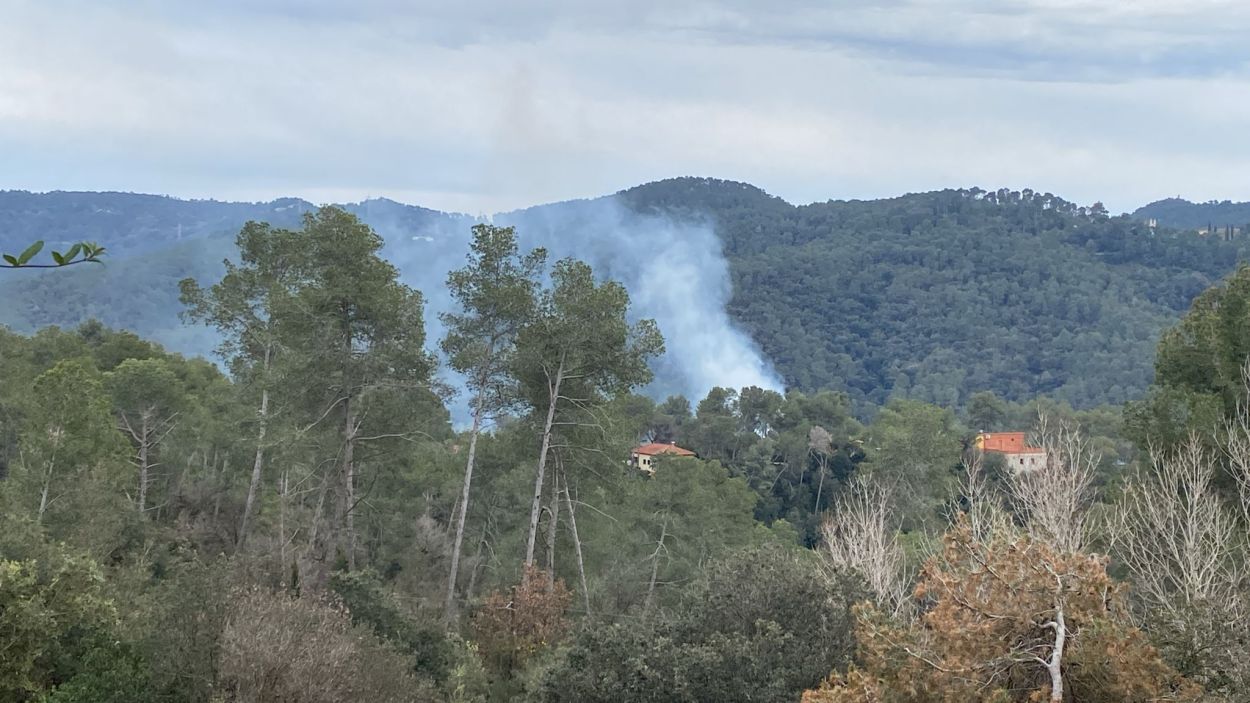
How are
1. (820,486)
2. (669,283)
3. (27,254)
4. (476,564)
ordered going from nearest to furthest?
(27,254) < (476,564) < (820,486) < (669,283)

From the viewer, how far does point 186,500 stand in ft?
90.4

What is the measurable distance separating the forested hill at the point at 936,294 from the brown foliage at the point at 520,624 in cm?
9496

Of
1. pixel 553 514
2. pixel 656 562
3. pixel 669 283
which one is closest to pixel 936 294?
pixel 669 283

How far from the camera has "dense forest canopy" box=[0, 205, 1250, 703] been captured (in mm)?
7406

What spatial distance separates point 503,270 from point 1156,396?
10971mm

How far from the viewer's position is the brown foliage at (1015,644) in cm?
668

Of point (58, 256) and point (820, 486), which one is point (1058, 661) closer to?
point (58, 256)

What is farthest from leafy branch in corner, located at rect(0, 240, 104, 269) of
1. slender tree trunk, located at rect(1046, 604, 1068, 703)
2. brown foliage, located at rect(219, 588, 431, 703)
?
brown foliage, located at rect(219, 588, 431, 703)

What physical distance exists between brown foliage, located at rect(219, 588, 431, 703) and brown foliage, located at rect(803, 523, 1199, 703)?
4351mm

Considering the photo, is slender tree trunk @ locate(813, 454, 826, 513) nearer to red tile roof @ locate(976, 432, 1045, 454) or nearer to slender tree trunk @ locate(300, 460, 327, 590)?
red tile roof @ locate(976, 432, 1045, 454)

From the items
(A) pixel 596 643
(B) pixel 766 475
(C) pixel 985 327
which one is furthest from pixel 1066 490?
(C) pixel 985 327

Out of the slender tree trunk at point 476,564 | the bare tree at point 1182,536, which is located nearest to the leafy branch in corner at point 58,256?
the bare tree at point 1182,536

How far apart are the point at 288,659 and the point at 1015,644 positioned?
233 inches

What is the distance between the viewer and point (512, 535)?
2352 centimetres
